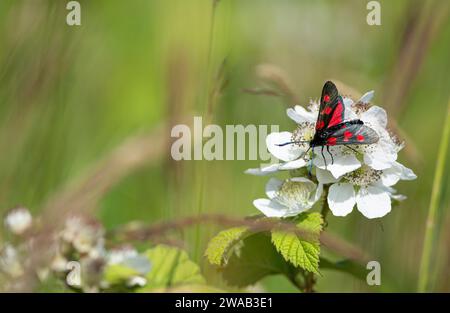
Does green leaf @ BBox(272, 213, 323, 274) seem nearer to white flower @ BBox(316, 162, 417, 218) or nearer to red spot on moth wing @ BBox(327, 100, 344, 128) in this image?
white flower @ BBox(316, 162, 417, 218)

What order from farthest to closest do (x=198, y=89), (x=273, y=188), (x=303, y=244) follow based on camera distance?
(x=198, y=89), (x=273, y=188), (x=303, y=244)

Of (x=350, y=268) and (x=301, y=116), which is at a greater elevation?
(x=301, y=116)

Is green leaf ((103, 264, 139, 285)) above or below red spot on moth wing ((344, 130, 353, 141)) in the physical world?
below

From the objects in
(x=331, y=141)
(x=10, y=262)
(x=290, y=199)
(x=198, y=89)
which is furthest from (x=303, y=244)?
(x=198, y=89)

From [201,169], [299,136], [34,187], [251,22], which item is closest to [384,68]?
[251,22]

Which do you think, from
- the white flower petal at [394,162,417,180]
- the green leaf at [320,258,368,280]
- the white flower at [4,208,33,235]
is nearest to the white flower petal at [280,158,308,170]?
the white flower petal at [394,162,417,180]

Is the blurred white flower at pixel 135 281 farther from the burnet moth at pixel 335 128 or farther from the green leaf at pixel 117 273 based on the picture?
the burnet moth at pixel 335 128

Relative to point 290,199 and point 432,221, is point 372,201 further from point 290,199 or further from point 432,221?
point 432,221
